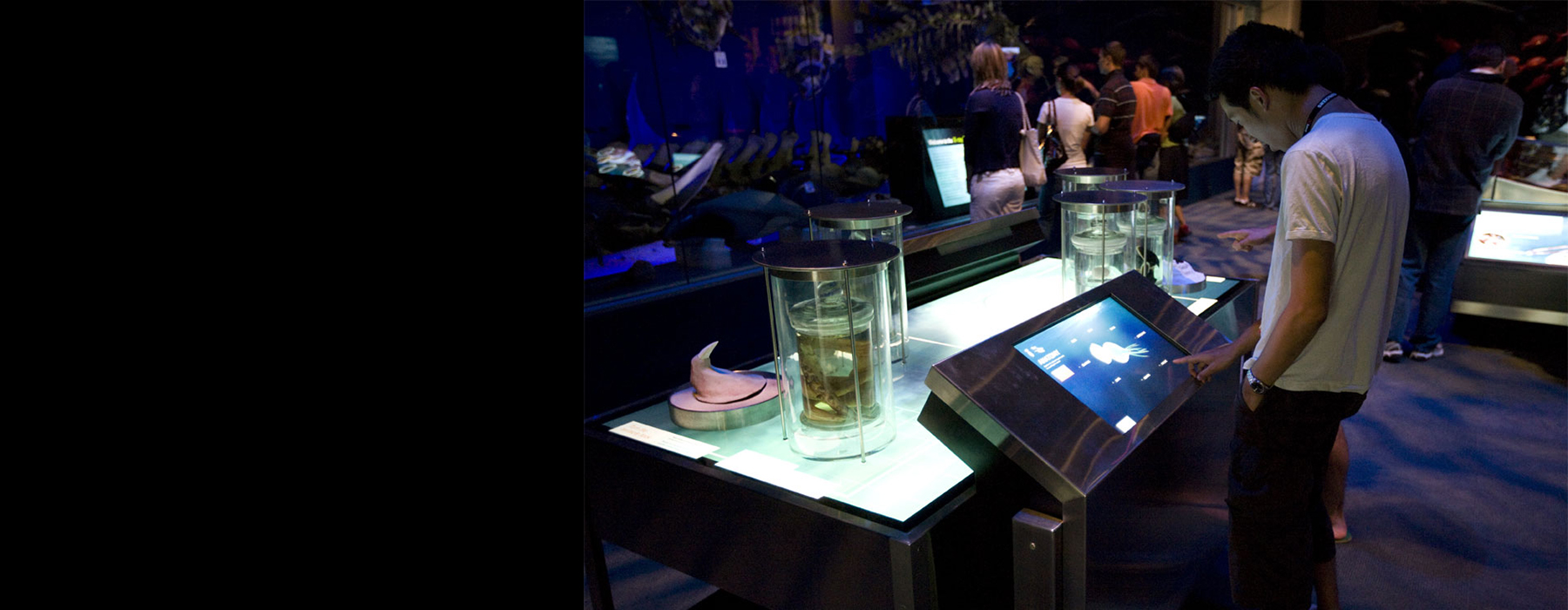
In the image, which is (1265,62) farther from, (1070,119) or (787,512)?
(1070,119)

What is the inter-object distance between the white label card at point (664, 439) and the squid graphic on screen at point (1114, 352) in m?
0.82

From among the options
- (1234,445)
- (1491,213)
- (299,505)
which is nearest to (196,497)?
(299,505)

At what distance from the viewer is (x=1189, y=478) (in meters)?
2.00

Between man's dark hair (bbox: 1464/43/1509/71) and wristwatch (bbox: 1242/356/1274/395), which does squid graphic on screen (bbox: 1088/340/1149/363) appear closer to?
wristwatch (bbox: 1242/356/1274/395)

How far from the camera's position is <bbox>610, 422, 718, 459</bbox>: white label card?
1592 mm

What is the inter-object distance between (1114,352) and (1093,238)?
2.43 feet

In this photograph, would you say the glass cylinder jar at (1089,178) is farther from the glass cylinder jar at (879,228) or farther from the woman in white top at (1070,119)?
the woman in white top at (1070,119)

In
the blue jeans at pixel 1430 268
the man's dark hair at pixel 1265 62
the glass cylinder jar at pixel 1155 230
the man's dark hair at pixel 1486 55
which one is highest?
the man's dark hair at pixel 1486 55

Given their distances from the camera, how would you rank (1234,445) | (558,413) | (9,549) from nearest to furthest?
1. (9,549)
2. (558,413)
3. (1234,445)

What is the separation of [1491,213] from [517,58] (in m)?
5.81

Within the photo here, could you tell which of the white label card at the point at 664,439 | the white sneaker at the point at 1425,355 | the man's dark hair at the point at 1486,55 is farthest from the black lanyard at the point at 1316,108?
the white sneaker at the point at 1425,355

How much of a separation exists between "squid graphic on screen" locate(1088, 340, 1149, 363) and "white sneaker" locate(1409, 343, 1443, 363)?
Result: 3.47m

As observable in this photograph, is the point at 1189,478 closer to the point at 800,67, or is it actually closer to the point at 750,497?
the point at 750,497

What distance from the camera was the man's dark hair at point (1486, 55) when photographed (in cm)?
374
